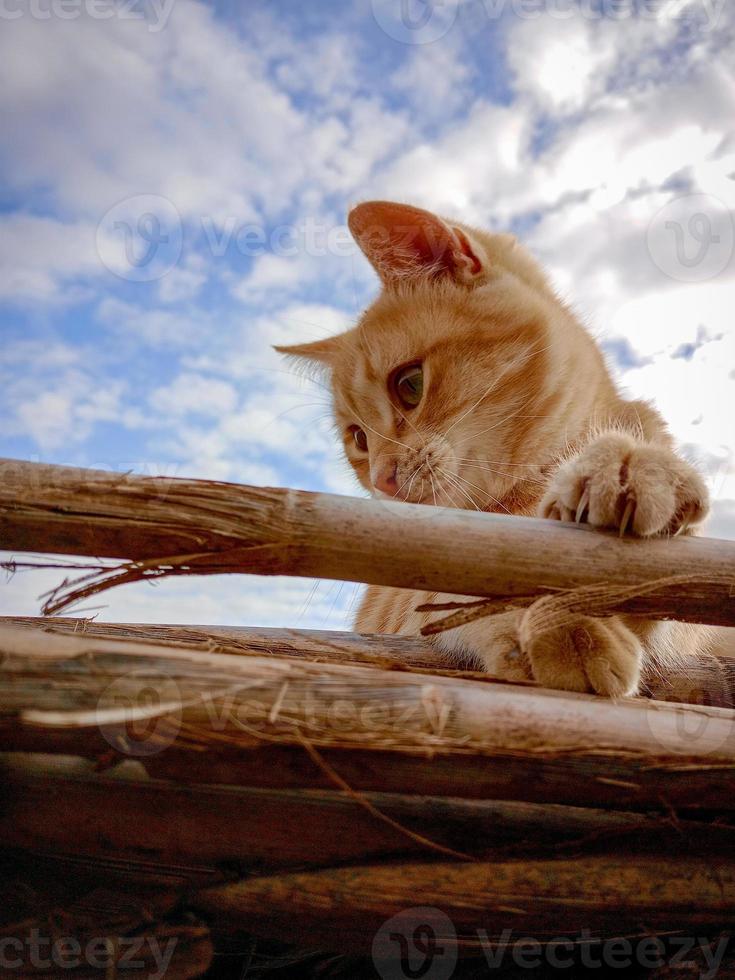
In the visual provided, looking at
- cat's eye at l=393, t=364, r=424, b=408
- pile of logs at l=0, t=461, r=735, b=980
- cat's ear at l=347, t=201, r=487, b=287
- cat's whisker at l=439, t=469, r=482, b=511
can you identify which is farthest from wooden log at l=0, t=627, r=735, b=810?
cat's ear at l=347, t=201, r=487, b=287

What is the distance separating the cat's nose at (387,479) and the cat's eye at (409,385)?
0.17 m

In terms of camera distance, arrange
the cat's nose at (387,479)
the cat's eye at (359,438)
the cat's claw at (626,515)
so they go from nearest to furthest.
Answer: the cat's claw at (626,515) < the cat's nose at (387,479) < the cat's eye at (359,438)

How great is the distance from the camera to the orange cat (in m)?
1.12

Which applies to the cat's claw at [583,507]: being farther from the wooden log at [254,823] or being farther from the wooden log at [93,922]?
the wooden log at [93,922]

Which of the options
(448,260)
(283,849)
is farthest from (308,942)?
(448,260)

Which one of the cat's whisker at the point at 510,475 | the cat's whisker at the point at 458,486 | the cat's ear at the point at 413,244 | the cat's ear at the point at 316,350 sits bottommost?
the cat's whisker at the point at 458,486

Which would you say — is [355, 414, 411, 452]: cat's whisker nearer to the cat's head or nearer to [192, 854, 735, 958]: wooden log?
the cat's head

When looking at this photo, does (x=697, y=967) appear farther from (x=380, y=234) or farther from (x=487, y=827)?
(x=380, y=234)

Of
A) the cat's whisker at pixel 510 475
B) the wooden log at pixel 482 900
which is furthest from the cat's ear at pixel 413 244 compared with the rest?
the wooden log at pixel 482 900

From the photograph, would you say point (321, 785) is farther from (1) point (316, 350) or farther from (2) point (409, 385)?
(1) point (316, 350)

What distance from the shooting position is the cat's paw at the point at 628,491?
0.86m

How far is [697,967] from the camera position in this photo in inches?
28.5

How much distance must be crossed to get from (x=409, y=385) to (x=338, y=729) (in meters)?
1.04

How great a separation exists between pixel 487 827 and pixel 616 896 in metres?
0.14
